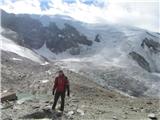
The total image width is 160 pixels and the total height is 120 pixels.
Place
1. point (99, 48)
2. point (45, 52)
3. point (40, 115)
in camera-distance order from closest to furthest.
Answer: point (40, 115)
point (45, 52)
point (99, 48)

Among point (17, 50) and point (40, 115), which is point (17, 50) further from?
point (40, 115)

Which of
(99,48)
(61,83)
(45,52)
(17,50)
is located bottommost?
(61,83)

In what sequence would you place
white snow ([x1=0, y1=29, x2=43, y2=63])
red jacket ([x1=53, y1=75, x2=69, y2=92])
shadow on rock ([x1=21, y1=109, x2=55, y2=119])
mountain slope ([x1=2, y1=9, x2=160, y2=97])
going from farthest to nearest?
1. mountain slope ([x1=2, y1=9, x2=160, y2=97])
2. white snow ([x1=0, y1=29, x2=43, y2=63])
3. red jacket ([x1=53, y1=75, x2=69, y2=92])
4. shadow on rock ([x1=21, y1=109, x2=55, y2=119])

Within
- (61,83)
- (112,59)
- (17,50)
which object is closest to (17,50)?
(17,50)

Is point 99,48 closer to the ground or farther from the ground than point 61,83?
farther from the ground

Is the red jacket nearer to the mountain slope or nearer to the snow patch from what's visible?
the snow patch

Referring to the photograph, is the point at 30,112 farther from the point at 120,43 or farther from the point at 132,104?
the point at 120,43

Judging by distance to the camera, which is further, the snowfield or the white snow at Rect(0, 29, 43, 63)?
the snowfield

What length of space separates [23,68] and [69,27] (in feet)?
251

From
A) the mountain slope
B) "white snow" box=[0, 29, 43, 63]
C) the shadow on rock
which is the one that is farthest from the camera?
the mountain slope

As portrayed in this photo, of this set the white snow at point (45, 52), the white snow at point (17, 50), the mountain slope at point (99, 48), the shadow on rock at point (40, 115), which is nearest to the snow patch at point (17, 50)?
the white snow at point (17, 50)

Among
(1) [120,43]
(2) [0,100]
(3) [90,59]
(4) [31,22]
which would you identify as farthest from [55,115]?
(4) [31,22]

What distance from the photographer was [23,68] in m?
59.2

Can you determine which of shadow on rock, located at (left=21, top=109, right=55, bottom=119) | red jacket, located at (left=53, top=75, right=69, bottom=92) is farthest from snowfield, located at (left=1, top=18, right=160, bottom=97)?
shadow on rock, located at (left=21, top=109, right=55, bottom=119)
